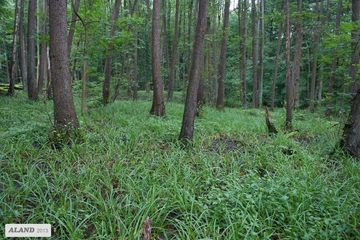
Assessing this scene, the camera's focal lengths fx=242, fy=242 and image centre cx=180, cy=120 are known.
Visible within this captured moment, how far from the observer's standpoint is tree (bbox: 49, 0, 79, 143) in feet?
14.5

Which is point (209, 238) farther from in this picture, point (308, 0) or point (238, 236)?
point (308, 0)

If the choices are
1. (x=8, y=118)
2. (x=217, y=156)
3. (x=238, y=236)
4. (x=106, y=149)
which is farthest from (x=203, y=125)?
(x=8, y=118)

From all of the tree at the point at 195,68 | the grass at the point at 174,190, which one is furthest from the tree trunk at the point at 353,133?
the tree at the point at 195,68

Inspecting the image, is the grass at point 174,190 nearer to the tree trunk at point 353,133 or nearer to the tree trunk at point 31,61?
the tree trunk at point 353,133

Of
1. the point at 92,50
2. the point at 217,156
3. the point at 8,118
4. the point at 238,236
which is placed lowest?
the point at 238,236

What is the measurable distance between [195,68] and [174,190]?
2.78m

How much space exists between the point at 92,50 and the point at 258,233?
7.42 metres

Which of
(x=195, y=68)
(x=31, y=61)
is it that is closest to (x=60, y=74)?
(x=195, y=68)

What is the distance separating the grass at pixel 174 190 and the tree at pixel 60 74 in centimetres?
40

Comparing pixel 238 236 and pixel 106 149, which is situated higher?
pixel 106 149

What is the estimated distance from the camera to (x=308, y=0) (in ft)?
58.0

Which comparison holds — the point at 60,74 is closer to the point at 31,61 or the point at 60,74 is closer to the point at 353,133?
the point at 353,133

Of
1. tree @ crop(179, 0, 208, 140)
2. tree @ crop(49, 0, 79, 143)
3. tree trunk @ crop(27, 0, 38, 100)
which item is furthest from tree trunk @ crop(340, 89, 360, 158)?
tree trunk @ crop(27, 0, 38, 100)

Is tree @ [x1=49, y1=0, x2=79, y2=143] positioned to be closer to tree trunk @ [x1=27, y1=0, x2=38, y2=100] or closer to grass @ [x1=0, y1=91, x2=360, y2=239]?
grass @ [x1=0, y1=91, x2=360, y2=239]
